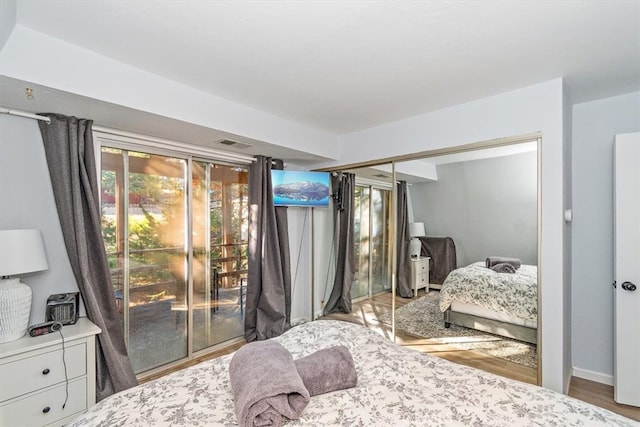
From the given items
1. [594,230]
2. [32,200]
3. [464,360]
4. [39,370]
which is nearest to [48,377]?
[39,370]

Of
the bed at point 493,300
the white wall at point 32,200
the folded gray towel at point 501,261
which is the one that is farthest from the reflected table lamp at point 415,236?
the white wall at point 32,200

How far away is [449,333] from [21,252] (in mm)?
3543

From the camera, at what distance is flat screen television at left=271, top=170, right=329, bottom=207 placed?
11.8 feet

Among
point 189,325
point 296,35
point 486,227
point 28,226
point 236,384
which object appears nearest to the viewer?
point 236,384

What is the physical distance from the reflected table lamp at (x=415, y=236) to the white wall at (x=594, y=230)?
134 cm

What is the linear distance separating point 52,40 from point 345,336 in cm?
253

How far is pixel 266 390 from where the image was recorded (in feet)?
3.84

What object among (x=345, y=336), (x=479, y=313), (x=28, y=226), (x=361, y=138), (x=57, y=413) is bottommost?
(x=57, y=413)

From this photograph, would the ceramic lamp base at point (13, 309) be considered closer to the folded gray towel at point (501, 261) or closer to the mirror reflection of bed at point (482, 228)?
the mirror reflection of bed at point (482, 228)

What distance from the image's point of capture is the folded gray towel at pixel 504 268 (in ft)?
8.38

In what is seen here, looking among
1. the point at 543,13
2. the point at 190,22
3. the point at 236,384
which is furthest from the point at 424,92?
the point at 236,384

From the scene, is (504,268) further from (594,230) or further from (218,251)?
(218,251)

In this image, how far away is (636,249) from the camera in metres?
2.25

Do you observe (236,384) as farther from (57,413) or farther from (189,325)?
(189,325)
